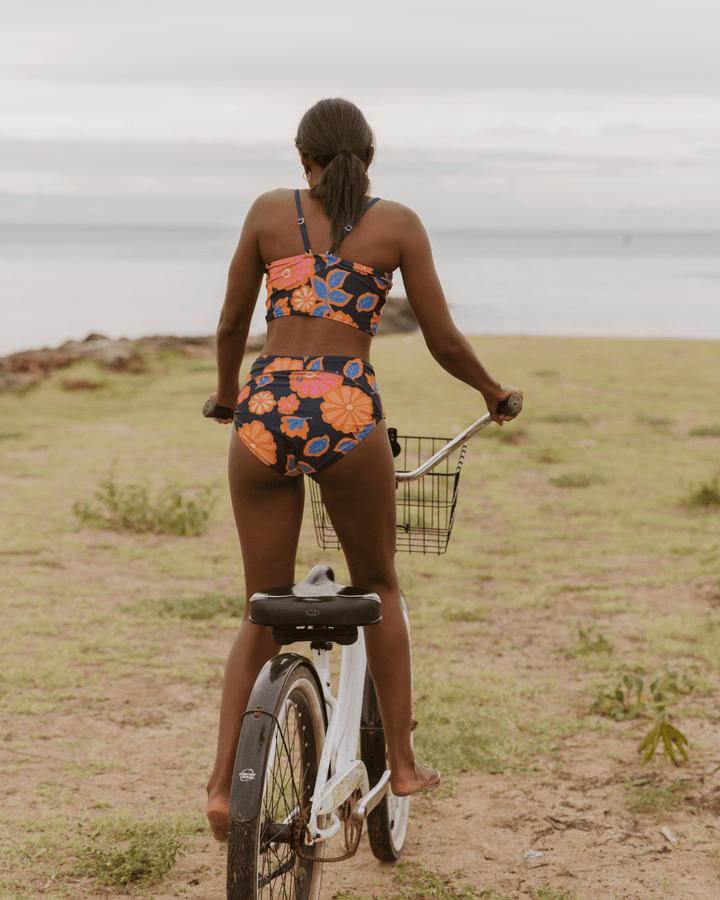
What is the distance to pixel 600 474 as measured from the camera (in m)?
10.1

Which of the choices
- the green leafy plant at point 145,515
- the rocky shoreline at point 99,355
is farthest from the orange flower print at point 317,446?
the rocky shoreline at point 99,355

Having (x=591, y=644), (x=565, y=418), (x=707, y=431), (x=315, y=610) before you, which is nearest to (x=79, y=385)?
(x=565, y=418)

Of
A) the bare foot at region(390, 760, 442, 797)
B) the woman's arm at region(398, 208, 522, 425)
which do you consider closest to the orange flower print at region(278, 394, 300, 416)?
the woman's arm at region(398, 208, 522, 425)

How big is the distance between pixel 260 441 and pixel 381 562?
57 cm

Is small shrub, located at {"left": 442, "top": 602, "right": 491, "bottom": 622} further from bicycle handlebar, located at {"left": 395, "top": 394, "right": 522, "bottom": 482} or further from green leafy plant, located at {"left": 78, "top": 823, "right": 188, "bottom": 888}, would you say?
bicycle handlebar, located at {"left": 395, "top": 394, "right": 522, "bottom": 482}

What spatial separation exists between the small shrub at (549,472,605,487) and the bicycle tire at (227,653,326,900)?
717 centimetres

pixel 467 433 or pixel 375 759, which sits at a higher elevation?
pixel 467 433

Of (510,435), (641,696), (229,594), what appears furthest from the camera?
(510,435)

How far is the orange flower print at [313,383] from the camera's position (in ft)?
8.88

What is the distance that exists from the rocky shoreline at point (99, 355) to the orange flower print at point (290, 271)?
13.1 m

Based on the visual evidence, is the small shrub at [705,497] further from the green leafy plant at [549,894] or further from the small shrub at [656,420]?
the green leafy plant at [549,894]

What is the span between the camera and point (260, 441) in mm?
2736

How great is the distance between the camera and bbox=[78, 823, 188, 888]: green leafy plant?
3361 mm

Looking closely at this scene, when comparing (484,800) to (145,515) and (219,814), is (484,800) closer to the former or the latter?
(219,814)
